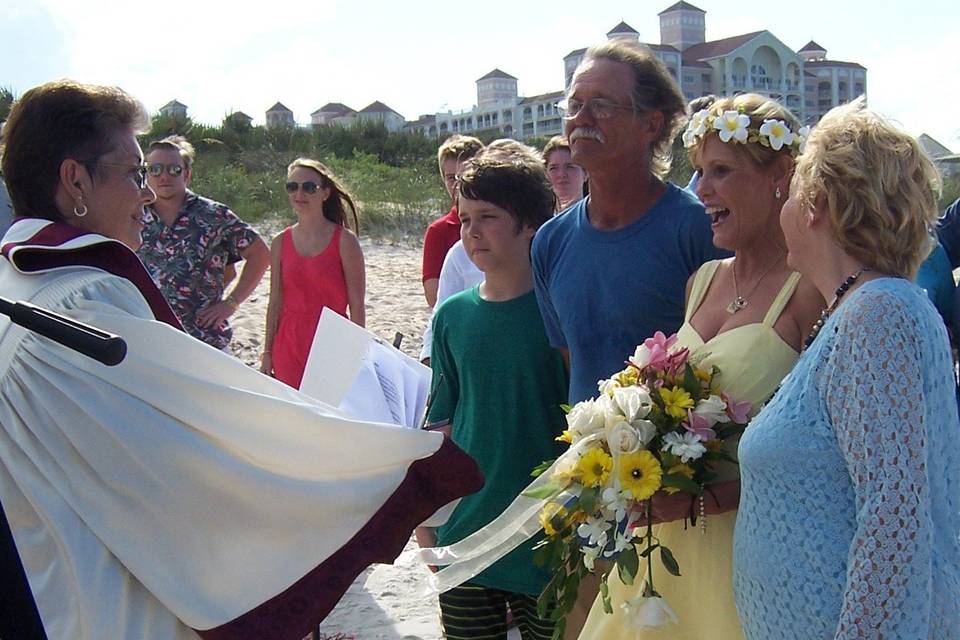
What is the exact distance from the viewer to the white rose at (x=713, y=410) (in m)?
2.54

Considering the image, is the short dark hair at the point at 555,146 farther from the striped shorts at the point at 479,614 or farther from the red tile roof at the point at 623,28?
the red tile roof at the point at 623,28

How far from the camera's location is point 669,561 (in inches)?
101

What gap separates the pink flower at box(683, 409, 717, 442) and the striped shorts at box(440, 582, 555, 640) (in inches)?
48.7

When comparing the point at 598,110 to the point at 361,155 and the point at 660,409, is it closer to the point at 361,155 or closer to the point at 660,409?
the point at 660,409

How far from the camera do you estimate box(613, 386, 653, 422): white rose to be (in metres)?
2.59

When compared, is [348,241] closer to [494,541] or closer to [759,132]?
[494,541]

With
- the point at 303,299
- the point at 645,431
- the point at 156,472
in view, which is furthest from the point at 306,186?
the point at 645,431

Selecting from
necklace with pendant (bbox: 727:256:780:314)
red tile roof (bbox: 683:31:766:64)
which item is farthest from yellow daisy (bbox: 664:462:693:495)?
red tile roof (bbox: 683:31:766:64)

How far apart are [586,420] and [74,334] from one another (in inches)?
53.4

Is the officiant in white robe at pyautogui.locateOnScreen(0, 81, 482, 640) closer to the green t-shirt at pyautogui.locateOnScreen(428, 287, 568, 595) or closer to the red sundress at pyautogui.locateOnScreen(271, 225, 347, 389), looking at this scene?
→ the green t-shirt at pyautogui.locateOnScreen(428, 287, 568, 595)

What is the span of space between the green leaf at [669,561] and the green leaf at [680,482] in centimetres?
16

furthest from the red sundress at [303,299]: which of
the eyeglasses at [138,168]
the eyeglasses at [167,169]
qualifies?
the eyeglasses at [138,168]

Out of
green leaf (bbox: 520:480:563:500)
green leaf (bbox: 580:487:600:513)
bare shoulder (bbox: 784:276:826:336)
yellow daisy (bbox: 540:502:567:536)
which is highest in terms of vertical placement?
bare shoulder (bbox: 784:276:826:336)

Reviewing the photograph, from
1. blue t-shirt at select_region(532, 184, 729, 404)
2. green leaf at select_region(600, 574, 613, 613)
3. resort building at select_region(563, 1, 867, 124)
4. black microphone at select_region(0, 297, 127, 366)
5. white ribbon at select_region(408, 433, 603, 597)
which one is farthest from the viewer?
resort building at select_region(563, 1, 867, 124)
